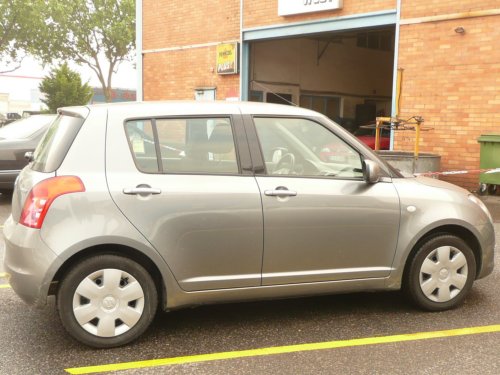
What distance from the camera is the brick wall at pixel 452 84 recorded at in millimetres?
10344

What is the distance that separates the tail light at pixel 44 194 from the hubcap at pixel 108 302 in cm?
48

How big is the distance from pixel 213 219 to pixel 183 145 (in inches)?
21.5

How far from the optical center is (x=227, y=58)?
14.6 m

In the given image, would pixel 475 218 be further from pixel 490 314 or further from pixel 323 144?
pixel 323 144

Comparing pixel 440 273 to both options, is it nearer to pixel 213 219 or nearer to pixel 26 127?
pixel 213 219

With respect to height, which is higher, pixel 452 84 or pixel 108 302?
pixel 452 84

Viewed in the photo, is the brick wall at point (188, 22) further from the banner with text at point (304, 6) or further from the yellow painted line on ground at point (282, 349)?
the yellow painted line on ground at point (282, 349)

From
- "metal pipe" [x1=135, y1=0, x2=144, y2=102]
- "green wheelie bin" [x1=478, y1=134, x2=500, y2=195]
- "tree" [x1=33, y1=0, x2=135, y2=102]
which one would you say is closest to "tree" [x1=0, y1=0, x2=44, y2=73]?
"tree" [x1=33, y1=0, x2=135, y2=102]

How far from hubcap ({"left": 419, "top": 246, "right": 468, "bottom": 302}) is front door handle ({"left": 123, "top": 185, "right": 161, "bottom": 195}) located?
208cm

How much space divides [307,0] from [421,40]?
9.38 ft

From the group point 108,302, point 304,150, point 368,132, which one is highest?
point 304,150

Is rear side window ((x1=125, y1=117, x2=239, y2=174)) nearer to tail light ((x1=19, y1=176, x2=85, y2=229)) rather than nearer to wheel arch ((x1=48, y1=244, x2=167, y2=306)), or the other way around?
tail light ((x1=19, y1=176, x2=85, y2=229))

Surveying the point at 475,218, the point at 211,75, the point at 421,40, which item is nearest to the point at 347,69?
the point at 211,75

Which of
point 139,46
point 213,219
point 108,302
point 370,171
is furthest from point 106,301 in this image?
point 139,46
